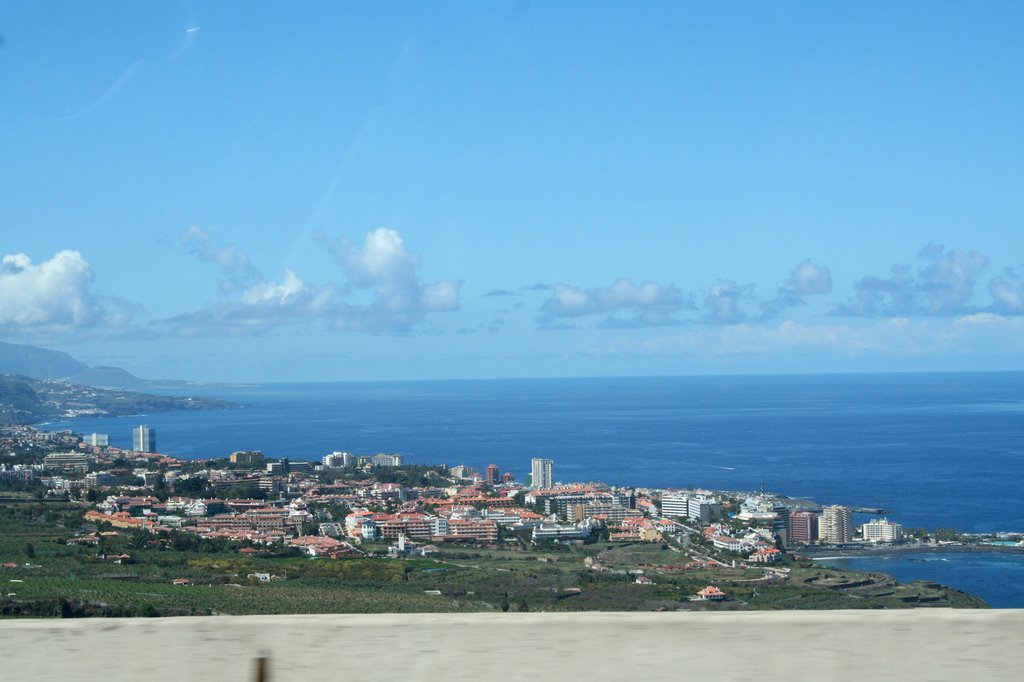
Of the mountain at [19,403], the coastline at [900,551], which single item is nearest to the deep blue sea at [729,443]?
the coastline at [900,551]

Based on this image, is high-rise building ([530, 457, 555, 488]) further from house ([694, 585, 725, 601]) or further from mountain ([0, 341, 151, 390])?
mountain ([0, 341, 151, 390])

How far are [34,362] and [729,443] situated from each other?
125 ft

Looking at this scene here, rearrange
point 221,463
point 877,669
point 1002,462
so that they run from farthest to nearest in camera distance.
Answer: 1. point 1002,462
2. point 221,463
3. point 877,669

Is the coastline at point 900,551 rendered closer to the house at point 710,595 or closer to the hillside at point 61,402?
the house at point 710,595

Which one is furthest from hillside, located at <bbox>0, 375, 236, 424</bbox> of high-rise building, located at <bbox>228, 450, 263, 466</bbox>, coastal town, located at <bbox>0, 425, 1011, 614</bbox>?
coastal town, located at <bbox>0, 425, 1011, 614</bbox>

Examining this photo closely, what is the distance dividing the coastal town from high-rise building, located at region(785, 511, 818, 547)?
4cm

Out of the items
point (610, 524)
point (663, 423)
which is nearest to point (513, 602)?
point (610, 524)

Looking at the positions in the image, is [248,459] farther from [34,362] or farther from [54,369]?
[54,369]

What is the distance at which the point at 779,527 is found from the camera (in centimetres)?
1862

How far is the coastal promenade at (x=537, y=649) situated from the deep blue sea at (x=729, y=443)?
25.7ft

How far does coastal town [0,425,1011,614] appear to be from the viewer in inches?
344

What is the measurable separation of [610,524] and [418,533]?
3593 mm

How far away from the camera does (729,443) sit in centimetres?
5162

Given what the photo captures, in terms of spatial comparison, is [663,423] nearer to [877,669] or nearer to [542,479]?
[542,479]
